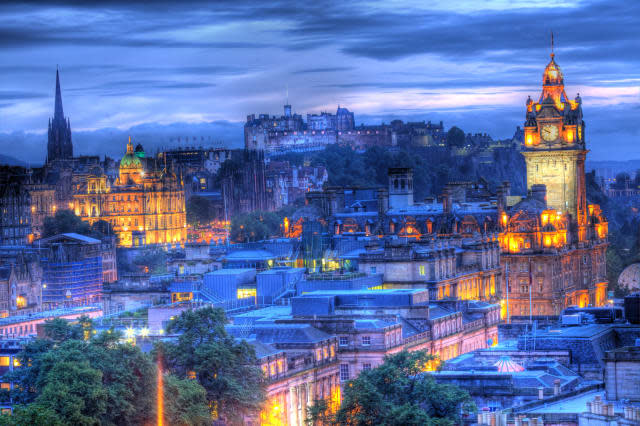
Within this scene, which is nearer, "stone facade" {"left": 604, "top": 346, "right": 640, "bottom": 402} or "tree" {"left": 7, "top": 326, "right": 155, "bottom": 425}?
"stone facade" {"left": 604, "top": 346, "right": 640, "bottom": 402}

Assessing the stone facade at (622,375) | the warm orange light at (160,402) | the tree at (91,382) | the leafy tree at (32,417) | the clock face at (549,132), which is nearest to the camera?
the stone facade at (622,375)

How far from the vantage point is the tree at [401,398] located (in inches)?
2785

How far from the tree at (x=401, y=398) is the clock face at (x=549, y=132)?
8483 cm

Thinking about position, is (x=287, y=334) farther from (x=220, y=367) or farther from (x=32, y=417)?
(x=32, y=417)

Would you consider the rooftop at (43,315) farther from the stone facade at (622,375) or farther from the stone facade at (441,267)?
the stone facade at (622,375)

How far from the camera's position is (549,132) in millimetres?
160375

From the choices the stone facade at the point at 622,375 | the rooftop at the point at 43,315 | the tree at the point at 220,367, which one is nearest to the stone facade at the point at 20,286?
the rooftop at the point at 43,315

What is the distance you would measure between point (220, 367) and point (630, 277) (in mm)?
91149

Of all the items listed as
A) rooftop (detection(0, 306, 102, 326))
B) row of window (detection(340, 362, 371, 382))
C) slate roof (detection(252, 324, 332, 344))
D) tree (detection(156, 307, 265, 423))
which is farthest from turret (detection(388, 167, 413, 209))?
tree (detection(156, 307, 265, 423))

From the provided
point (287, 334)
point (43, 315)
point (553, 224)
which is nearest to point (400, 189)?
point (553, 224)

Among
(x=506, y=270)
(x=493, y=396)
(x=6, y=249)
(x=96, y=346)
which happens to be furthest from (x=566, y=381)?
(x=6, y=249)

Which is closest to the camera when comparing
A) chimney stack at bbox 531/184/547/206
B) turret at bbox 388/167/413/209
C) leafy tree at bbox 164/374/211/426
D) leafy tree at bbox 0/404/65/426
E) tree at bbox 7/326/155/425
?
leafy tree at bbox 0/404/65/426

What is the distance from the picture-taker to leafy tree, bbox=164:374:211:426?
7450 centimetres

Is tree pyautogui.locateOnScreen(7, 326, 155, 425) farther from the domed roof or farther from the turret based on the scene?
the turret
